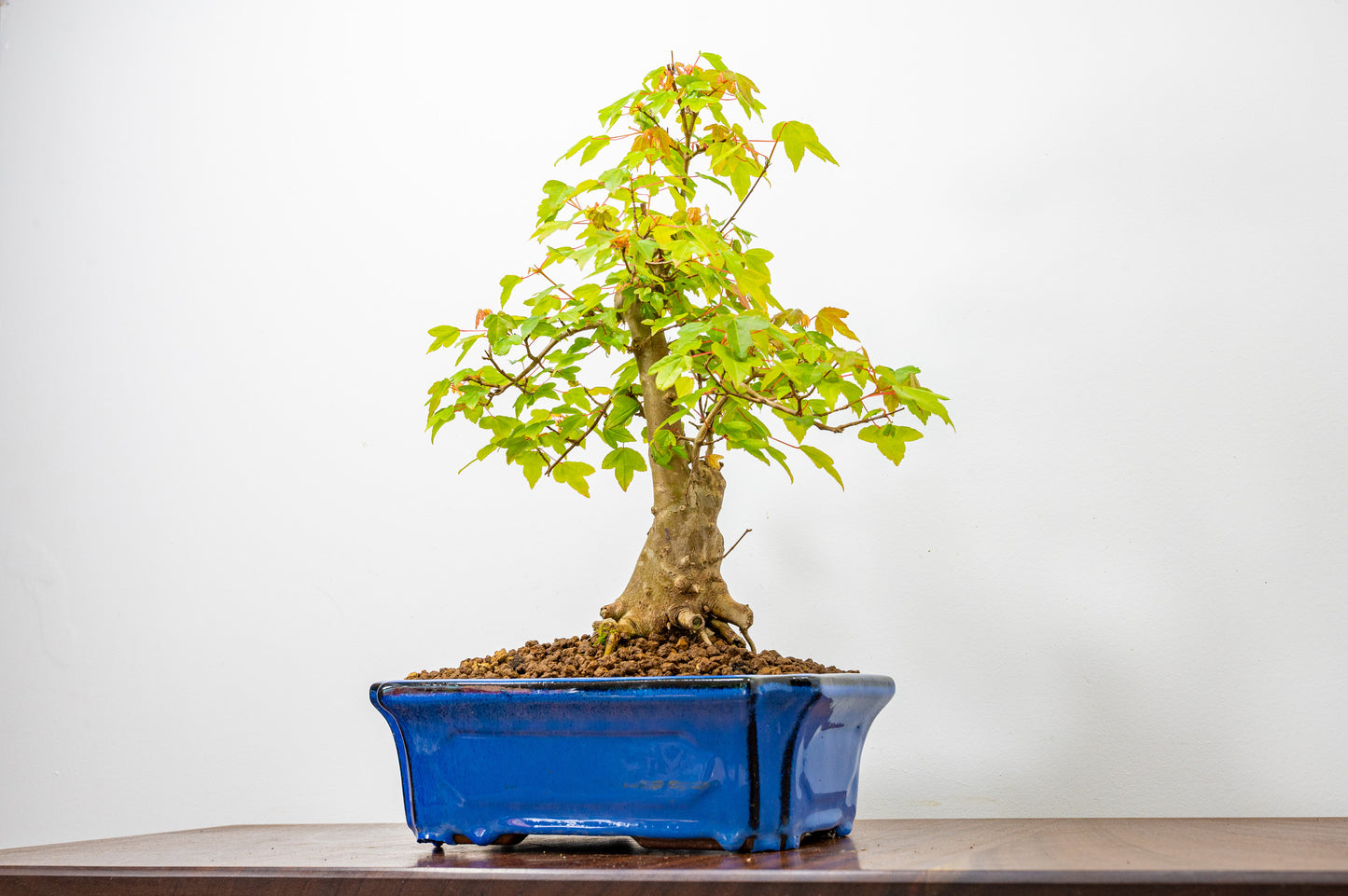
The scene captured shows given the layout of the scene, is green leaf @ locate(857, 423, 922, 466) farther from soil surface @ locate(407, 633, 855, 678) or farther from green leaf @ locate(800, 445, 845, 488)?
soil surface @ locate(407, 633, 855, 678)

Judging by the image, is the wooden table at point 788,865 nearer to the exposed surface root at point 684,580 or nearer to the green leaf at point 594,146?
the exposed surface root at point 684,580

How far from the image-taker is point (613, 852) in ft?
2.47

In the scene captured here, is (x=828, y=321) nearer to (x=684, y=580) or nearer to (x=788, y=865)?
(x=684, y=580)

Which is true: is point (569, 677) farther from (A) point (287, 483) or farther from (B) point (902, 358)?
(A) point (287, 483)

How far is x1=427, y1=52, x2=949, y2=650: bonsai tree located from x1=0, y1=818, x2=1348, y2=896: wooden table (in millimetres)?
209

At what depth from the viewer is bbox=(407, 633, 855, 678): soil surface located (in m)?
0.78

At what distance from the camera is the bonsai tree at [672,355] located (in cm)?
80

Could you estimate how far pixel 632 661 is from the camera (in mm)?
792

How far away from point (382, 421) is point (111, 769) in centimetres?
59

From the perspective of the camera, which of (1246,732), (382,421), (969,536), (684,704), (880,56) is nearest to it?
(684,704)

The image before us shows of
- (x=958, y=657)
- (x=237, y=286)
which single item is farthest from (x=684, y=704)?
(x=237, y=286)

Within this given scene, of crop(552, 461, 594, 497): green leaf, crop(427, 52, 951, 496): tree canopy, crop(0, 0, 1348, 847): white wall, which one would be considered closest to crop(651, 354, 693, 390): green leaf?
crop(427, 52, 951, 496): tree canopy

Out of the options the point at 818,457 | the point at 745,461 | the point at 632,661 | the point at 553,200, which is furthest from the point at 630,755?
the point at 745,461

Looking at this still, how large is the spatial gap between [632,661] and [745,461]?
496mm
